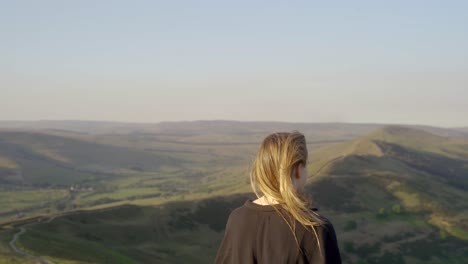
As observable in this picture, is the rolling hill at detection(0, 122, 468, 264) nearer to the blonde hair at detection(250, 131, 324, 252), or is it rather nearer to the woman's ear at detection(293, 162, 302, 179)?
the blonde hair at detection(250, 131, 324, 252)

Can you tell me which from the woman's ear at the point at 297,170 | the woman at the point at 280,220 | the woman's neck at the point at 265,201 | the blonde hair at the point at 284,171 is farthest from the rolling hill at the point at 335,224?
the woman's ear at the point at 297,170

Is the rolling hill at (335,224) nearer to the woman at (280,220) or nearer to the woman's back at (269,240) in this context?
the woman's back at (269,240)

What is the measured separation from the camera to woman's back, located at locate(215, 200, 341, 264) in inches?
Result: 264

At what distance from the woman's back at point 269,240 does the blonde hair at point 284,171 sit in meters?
0.11

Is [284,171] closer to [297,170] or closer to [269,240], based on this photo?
[297,170]

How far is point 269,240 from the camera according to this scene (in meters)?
6.95

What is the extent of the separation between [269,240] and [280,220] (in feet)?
1.00

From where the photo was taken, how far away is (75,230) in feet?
266

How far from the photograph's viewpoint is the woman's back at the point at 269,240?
6699mm

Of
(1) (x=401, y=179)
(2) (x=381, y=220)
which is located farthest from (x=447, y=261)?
(1) (x=401, y=179)

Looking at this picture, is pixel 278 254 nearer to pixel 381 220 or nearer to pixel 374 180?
pixel 381 220

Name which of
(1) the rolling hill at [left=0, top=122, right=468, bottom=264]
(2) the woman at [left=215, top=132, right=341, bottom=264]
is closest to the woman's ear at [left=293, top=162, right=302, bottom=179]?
(2) the woman at [left=215, top=132, right=341, bottom=264]

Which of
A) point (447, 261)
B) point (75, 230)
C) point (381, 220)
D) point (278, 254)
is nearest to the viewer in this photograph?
point (278, 254)

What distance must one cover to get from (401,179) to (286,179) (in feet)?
547
